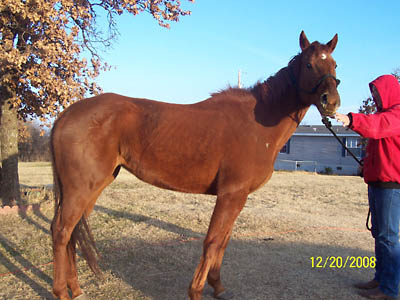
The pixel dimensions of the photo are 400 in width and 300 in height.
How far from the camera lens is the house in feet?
73.3

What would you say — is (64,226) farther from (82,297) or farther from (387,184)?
(387,184)

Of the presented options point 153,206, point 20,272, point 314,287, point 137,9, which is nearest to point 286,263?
point 314,287

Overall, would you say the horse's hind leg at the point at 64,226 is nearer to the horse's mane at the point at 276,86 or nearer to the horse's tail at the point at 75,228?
the horse's tail at the point at 75,228

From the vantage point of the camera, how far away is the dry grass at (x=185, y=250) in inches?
134

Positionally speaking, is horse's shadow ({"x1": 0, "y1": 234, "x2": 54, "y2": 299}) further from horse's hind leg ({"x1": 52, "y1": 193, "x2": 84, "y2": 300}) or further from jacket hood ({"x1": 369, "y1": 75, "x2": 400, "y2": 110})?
jacket hood ({"x1": 369, "y1": 75, "x2": 400, "y2": 110})

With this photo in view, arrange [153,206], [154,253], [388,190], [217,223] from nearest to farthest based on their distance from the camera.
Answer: [217,223] < [388,190] < [154,253] < [153,206]

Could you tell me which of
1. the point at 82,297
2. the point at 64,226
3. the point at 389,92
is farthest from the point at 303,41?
the point at 82,297

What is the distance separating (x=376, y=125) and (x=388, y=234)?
3.82ft

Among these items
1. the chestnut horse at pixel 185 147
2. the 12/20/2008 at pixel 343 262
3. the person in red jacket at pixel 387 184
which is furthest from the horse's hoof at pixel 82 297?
the person in red jacket at pixel 387 184

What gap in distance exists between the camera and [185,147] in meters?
2.97

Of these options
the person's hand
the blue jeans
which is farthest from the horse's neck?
the blue jeans

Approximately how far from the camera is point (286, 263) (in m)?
4.14

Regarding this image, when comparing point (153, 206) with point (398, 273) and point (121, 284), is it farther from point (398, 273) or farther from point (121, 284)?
point (398, 273)

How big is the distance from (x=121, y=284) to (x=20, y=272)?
1.33 meters
